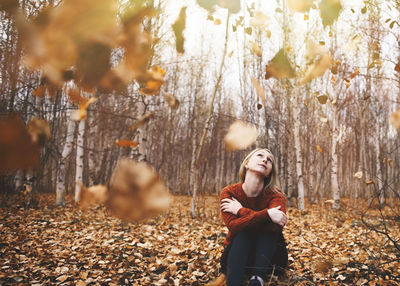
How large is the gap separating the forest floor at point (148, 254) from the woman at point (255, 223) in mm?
160

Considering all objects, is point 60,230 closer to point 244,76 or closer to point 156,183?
point 156,183

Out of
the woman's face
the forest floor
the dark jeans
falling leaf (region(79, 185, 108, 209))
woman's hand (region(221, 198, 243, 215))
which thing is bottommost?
the forest floor

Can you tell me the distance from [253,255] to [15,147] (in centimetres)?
168

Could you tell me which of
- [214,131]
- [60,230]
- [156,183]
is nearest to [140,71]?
[156,183]

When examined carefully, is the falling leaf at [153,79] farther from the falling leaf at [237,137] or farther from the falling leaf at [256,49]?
the falling leaf at [256,49]

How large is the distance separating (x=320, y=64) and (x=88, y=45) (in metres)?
1.86

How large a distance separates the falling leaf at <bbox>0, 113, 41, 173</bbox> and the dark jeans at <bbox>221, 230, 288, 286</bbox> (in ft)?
4.64

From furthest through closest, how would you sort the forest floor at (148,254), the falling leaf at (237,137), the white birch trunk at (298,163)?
the white birch trunk at (298,163) < the falling leaf at (237,137) < the forest floor at (148,254)

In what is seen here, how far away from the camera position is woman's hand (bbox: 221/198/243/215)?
1895 millimetres

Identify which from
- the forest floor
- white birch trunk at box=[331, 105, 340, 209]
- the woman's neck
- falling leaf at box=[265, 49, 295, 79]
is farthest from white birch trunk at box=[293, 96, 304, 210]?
falling leaf at box=[265, 49, 295, 79]

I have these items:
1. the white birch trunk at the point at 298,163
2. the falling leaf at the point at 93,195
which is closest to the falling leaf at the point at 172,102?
the falling leaf at the point at 93,195

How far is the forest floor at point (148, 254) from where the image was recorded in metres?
2.35

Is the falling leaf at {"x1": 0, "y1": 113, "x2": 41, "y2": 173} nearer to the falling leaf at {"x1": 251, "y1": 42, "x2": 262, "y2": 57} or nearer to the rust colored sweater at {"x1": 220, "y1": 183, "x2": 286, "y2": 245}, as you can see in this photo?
the rust colored sweater at {"x1": 220, "y1": 183, "x2": 286, "y2": 245}

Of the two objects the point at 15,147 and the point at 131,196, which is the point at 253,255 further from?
the point at 15,147
